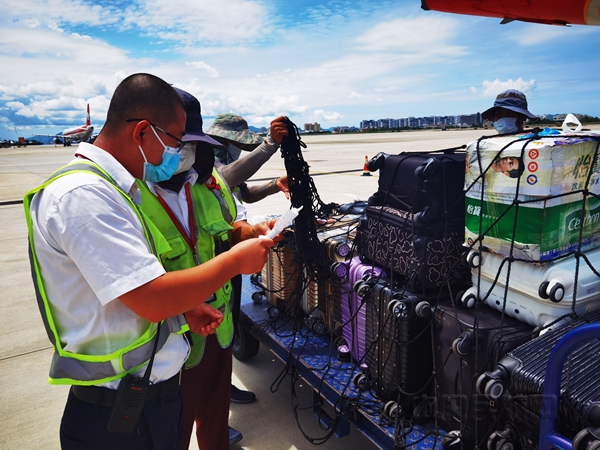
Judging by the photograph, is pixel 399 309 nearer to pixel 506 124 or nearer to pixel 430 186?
pixel 430 186

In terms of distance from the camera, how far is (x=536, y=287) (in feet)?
6.48

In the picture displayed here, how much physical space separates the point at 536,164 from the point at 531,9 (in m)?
0.73

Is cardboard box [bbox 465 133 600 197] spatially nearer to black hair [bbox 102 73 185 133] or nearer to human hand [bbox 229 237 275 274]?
human hand [bbox 229 237 275 274]

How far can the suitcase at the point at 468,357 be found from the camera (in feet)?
6.40

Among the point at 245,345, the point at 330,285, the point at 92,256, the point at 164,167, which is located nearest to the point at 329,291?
the point at 330,285

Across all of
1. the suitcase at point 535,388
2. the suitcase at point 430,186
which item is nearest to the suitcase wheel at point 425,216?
the suitcase at point 430,186

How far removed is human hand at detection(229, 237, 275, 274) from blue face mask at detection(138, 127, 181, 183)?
0.39m

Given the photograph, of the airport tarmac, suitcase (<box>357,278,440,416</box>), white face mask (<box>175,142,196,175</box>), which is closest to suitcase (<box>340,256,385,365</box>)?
suitcase (<box>357,278,440,416</box>)

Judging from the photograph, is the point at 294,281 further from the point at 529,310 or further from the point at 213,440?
the point at 529,310

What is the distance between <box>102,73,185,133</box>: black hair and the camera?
1562 millimetres

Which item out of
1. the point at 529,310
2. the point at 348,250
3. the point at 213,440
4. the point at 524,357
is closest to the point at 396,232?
the point at 348,250

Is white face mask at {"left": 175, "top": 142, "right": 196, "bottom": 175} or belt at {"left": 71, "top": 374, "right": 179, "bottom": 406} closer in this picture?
belt at {"left": 71, "top": 374, "right": 179, "bottom": 406}

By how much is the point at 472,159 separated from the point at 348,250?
3.67 feet

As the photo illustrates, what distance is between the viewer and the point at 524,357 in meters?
1.73
